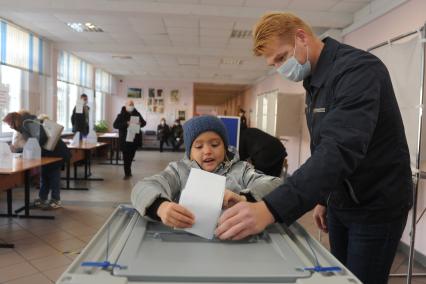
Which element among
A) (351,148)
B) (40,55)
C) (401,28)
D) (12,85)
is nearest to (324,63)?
(351,148)

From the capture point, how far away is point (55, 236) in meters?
3.64

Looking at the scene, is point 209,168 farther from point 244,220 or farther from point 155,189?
point 244,220

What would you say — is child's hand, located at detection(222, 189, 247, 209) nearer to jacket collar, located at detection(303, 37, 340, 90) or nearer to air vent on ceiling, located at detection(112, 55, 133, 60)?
jacket collar, located at detection(303, 37, 340, 90)

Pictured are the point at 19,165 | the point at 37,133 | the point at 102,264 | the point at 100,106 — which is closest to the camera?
the point at 102,264

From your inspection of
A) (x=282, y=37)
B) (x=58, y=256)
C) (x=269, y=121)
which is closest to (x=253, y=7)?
(x=269, y=121)

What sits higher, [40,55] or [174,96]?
[40,55]

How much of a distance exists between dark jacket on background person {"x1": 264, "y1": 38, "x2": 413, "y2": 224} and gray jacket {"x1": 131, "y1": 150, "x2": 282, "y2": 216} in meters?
0.24

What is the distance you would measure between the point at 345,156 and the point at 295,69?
44cm

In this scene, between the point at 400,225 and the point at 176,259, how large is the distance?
76 cm

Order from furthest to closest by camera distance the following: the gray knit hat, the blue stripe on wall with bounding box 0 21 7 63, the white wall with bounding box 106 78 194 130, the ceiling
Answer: the white wall with bounding box 106 78 194 130 → the blue stripe on wall with bounding box 0 21 7 63 → the ceiling → the gray knit hat

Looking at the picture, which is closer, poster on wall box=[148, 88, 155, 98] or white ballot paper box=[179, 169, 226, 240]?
white ballot paper box=[179, 169, 226, 240]

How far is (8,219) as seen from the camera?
410 centimetres

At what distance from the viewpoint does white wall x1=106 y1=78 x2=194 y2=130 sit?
48.2 feet

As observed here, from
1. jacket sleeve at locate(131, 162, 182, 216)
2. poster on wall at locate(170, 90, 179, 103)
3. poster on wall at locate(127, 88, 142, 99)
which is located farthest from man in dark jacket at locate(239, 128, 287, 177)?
poster on wall at locate(127, 88, 142, 99)
